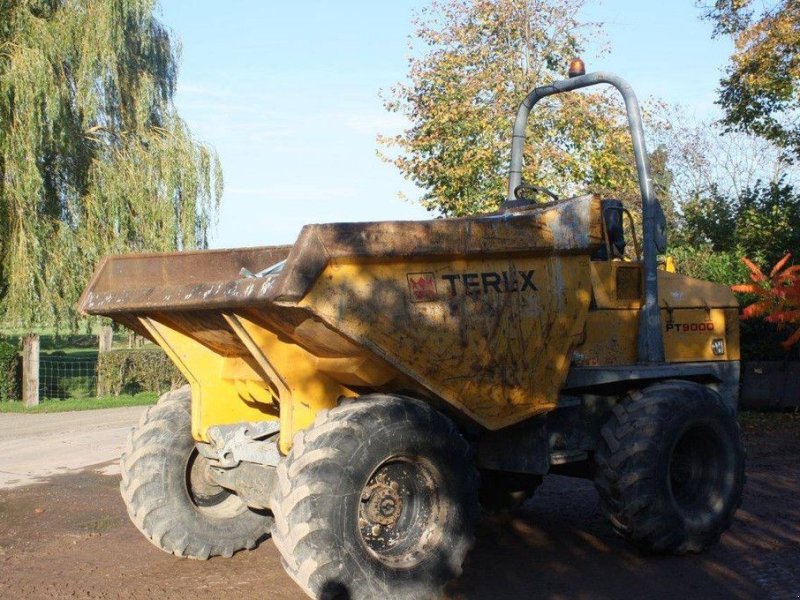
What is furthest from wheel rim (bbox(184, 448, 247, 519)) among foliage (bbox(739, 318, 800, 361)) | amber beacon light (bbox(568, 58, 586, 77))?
foliage (bbox(739, 318, 800, 361))

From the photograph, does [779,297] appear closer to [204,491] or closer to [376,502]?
[204,491]

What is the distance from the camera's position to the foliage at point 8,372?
64.8 feet

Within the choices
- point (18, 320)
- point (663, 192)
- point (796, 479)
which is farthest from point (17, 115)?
point (663, 192)

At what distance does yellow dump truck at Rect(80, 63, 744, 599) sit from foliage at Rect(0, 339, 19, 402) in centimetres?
1429

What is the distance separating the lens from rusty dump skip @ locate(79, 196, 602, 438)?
5.08 m

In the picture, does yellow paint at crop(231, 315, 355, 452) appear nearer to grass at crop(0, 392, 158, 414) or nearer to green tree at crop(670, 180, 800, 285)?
green tree at crop(670, 180, 800, 285)

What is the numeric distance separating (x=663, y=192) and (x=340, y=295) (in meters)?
30.9

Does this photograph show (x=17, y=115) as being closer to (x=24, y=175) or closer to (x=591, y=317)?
(x=24, y=175)

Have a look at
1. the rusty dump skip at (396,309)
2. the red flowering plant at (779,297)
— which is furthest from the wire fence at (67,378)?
the rusty dump skip at (396,309)

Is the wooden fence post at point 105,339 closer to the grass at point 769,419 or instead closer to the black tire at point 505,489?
the grass at point 769,419

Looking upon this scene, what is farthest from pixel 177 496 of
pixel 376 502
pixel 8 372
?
pixel 8 372

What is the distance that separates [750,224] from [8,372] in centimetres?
1456

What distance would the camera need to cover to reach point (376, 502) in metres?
5.48

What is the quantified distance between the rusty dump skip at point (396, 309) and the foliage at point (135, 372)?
15111 millimetres
